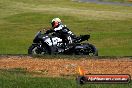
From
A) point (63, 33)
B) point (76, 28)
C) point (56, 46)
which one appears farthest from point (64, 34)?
point (76, 28)

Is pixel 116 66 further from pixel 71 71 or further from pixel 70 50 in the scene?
pixel 70 50

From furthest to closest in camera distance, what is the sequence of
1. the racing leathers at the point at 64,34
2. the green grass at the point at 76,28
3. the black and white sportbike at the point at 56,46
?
1. the green grass at the point at 76,28
2. the racing leathers at the point at 64,34
3. the black and white sportbike at the point at 56,46

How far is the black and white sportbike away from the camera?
66.1ft

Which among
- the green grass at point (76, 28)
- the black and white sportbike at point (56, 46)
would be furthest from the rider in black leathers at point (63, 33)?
the green grass at point (76, 28)

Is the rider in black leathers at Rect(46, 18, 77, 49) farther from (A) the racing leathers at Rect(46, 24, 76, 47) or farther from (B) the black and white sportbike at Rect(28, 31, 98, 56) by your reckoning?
(B) the black and white sportbike at Rect(28, 31, 98, 56)

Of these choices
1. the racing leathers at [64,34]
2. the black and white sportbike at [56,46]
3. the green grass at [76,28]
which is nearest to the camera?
the black and white sportbike at [56,46]

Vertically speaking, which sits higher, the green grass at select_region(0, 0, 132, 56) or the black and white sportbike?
the black and white sportbike

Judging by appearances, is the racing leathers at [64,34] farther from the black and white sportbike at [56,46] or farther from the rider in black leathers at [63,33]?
the black and white sportbike at [56,46]

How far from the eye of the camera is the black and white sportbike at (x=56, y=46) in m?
20.1

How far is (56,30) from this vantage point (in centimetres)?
2066

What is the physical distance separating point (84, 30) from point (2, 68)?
26.7 metres

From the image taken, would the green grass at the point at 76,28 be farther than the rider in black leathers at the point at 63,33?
Yes

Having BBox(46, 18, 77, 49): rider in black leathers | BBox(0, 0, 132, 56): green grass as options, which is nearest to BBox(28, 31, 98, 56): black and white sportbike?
BBox(46, 18, 77, 49): rider in black leathers

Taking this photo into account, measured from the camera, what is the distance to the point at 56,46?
20719 millimetres
